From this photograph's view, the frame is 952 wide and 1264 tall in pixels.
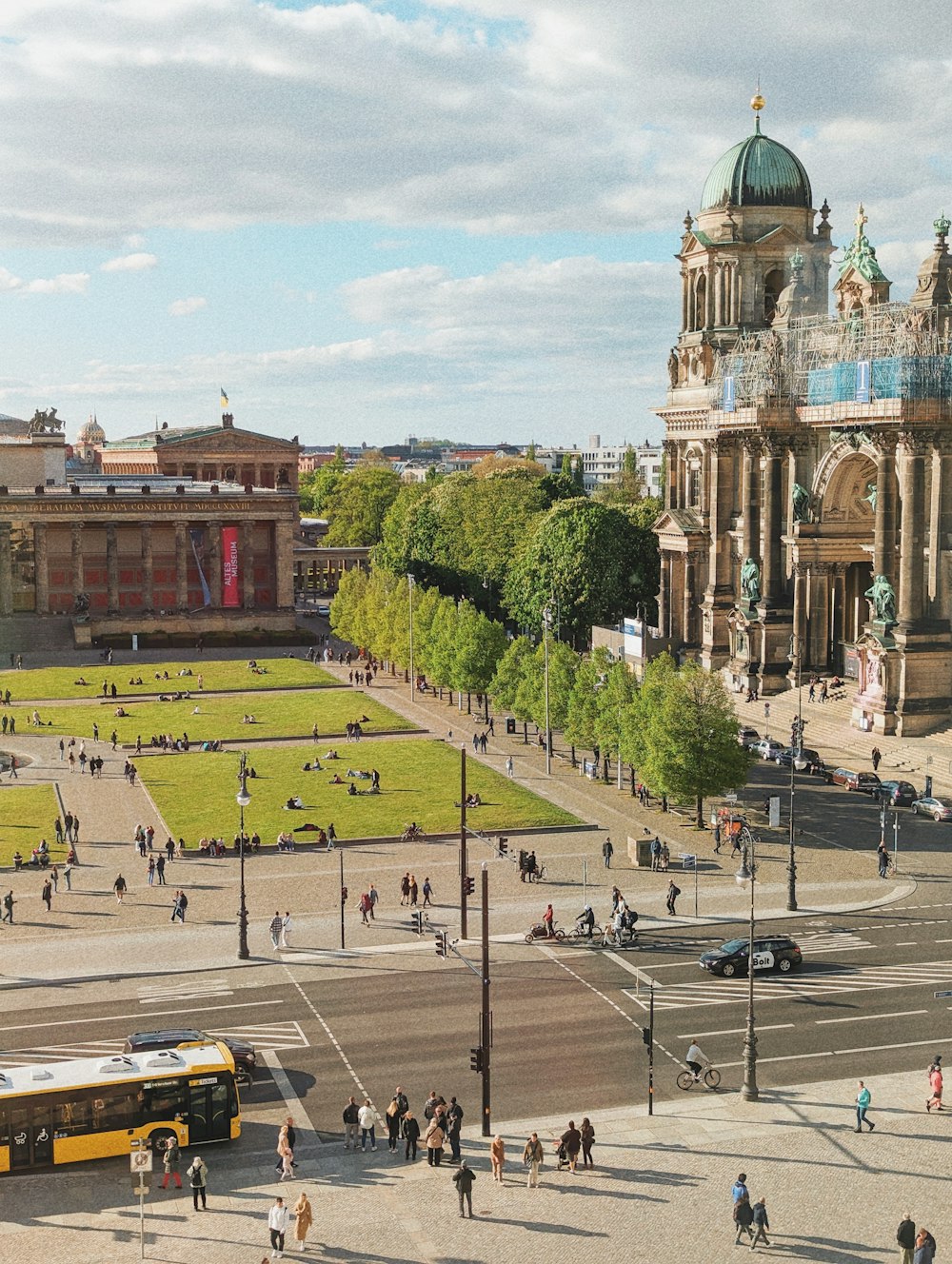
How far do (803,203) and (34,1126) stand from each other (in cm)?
10220

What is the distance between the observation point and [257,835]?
72.2 m

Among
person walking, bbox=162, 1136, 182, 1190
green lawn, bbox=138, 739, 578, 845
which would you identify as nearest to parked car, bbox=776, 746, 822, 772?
green lawn, bbox=138, 739, 578, 845

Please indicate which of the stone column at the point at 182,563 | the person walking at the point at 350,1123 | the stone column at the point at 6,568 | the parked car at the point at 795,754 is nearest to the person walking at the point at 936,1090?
the person walking at the point at 350,1123

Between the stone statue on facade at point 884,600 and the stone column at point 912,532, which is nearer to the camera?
the stone column at point 912,532

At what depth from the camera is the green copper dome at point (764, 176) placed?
121938 millimetres

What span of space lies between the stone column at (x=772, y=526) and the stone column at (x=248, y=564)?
221 ft

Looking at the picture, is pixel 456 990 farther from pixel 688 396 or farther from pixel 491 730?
pixel 688 396

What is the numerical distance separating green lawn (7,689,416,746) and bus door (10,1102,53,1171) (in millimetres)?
62199

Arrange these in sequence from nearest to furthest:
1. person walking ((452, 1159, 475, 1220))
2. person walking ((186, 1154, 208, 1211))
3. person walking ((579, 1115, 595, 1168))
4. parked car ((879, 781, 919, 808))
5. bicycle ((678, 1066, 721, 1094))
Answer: person walking ((452, 1159, 475, 1220))
person walking ((186, 1154, 208, 1211))
person walking ((579, 1115, 595, 1168))
bicycle ((678, 1066, 721, 1094))
parked car ((879, 781, 919, 808))

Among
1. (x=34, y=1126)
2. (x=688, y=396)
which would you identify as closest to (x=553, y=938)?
(x=34, y=1126)

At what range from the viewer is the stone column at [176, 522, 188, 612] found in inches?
6432

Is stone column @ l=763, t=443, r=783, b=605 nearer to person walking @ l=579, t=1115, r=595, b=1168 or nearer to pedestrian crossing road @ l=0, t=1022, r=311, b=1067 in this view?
pedestrian crossing road @ l=0, t=1022, r=311, b=1067

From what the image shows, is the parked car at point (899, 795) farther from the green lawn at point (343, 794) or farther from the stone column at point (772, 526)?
the stone column at point (772, 526)

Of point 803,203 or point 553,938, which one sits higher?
point 803,203
